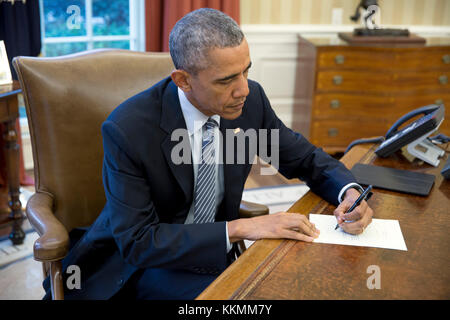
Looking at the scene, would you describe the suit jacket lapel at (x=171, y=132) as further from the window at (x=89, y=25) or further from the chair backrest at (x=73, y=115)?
the window at (x=89, y=25)

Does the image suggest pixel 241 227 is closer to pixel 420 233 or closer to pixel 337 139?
pixel 420 233

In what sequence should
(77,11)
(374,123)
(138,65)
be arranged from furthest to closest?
1. (374,123)
2. (77,11)
3. (138,65)

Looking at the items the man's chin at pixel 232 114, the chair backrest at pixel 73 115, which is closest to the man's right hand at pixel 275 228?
the man's chin at pixel 232 114

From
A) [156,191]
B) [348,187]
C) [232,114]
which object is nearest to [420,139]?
[348,187]

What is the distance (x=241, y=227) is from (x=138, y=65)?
3.00ft

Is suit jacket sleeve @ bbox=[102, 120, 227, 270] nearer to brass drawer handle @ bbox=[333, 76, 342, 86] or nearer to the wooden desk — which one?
the wooden desk

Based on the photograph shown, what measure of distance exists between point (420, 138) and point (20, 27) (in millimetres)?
3016

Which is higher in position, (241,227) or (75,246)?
(241,227)

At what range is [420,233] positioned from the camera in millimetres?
1621

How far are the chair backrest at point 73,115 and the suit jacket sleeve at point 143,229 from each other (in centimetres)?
37

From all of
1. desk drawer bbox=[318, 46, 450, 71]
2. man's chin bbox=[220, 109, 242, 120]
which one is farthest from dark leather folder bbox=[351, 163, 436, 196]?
desk drawer bbox=[318, 46, 450, 71]

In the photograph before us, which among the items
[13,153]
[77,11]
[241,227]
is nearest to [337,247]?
[241,227]

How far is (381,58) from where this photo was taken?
182 inches

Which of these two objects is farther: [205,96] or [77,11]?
[77,11]
